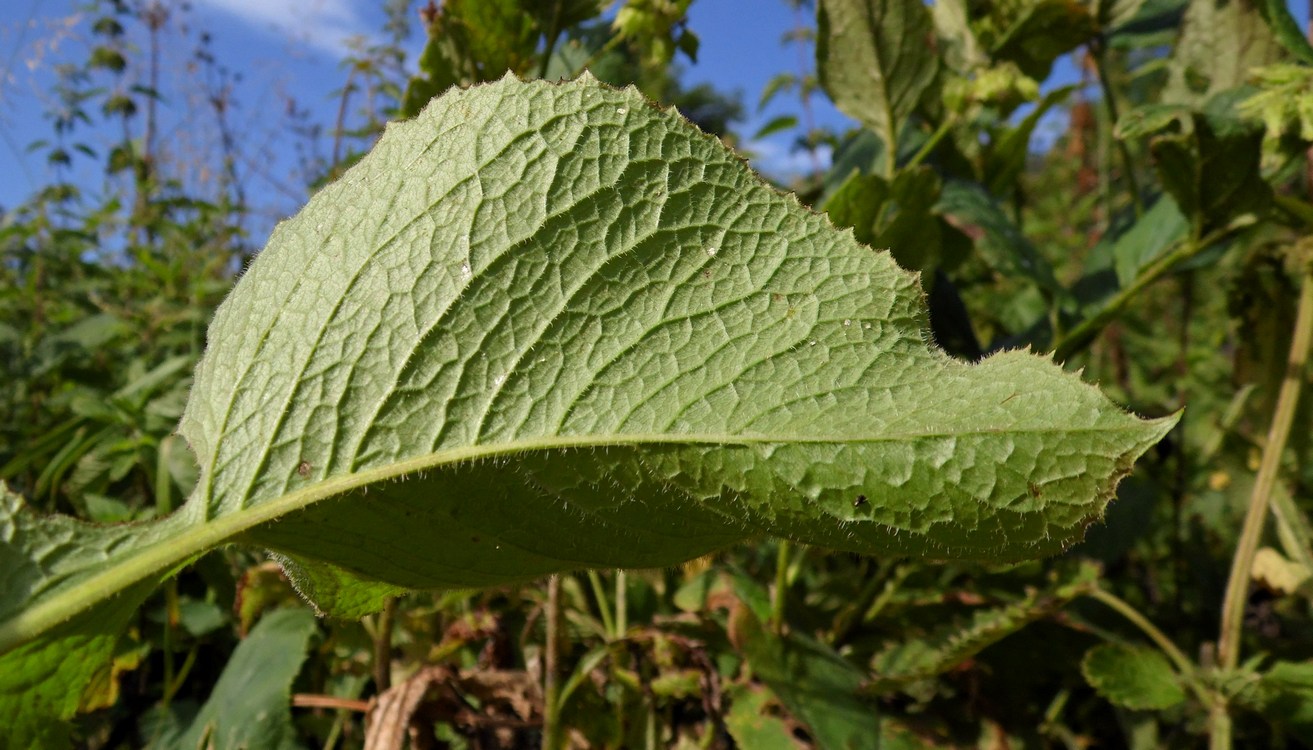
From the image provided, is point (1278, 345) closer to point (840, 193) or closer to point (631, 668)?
point (840, 193)

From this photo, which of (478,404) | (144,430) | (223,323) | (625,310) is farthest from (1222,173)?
(144,430)

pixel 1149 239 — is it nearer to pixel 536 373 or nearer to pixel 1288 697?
pixel 1288 697

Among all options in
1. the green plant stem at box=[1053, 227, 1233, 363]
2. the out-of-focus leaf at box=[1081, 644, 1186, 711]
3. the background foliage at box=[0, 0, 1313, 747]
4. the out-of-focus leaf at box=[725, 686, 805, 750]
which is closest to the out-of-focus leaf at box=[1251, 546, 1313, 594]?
the background foliage at box=[0, 0, 1313, 747]

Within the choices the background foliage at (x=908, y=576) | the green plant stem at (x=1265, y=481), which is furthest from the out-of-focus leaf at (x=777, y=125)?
the green plant stem at (x=1265, y=481)

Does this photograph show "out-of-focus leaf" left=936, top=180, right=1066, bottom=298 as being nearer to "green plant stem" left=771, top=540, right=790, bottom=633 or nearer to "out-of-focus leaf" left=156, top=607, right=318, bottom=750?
"green plant stem" left=771, top=540, right=790, bottom=633

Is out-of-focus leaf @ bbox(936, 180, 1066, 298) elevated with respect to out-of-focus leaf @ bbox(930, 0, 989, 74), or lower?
lower

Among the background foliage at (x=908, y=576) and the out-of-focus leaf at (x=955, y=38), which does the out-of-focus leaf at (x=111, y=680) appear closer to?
the background foliage at (x=908, y=576)

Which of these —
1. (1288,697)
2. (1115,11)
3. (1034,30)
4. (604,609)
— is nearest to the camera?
(1288,697)

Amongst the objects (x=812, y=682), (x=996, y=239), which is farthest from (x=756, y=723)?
(x=996, y=239)
